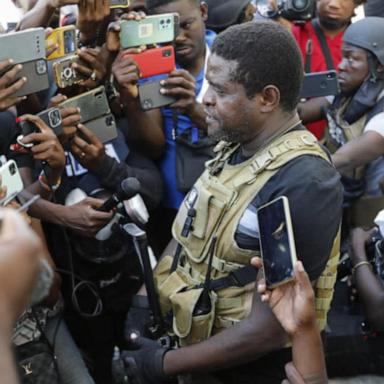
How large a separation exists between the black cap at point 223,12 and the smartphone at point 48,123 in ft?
4.65

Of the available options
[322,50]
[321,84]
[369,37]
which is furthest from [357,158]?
[322,50]

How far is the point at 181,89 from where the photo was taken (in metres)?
2.68

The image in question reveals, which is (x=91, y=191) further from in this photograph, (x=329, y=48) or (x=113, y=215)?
(x=329, y=48)

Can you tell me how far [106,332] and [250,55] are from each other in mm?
1487

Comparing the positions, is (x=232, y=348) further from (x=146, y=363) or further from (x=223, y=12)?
(x=223, y=12)

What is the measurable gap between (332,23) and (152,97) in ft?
5.55

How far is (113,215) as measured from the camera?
2502 millimetres

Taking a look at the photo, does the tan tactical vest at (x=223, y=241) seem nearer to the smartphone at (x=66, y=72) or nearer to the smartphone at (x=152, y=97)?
the smartphone at (x=152, y=97)

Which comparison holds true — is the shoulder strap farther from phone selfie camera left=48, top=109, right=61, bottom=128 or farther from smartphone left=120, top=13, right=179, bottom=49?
phone selfie camera left=48, top=109, right=61, bottom=128

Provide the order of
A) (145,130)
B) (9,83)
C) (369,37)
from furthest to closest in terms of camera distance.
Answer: (369,37) < (145,130) < (9,83)

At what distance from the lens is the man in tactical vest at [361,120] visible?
2.98 m

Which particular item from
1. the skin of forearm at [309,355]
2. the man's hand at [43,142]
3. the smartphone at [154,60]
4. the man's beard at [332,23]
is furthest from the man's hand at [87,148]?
the man's beard at [332,23]

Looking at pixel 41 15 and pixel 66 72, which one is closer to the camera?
pixel 66 72

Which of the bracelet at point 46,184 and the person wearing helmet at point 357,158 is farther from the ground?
the bracelet at point 46,184
